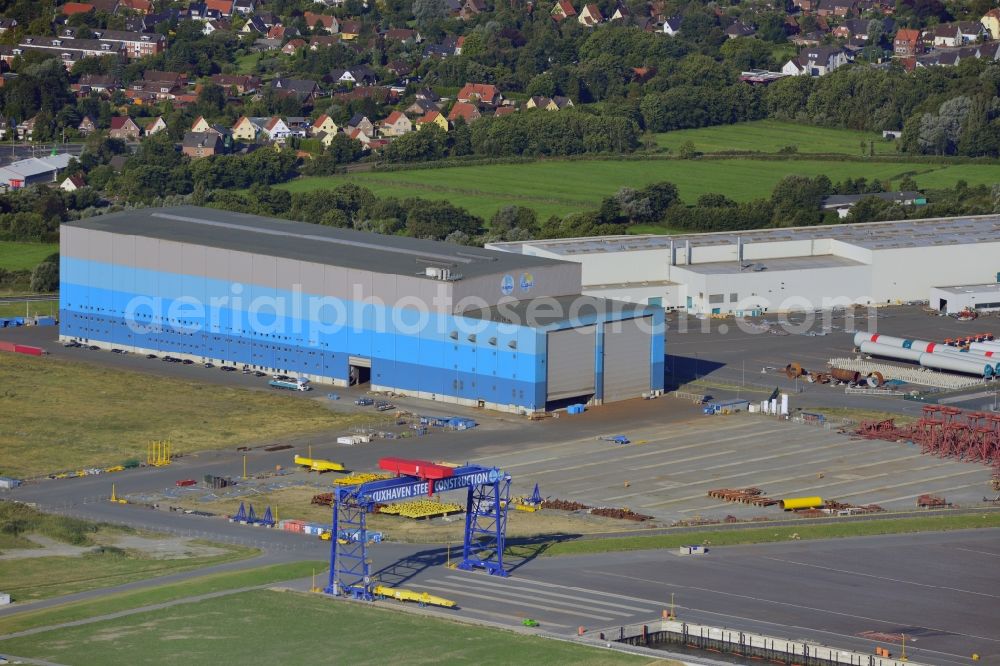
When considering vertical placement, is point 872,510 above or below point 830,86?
below

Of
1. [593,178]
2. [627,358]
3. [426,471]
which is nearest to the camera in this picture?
[426,471]

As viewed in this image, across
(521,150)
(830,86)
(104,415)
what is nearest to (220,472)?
(104,415)

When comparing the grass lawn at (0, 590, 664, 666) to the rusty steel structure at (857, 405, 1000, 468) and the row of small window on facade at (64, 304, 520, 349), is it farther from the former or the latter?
the row of small window on facade at (64, 304, 520, 349)

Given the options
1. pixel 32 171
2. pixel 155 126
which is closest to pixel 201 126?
pixel 155 126

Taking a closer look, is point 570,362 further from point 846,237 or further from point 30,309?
point 30,309

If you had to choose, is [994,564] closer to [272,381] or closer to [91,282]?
[272,381]

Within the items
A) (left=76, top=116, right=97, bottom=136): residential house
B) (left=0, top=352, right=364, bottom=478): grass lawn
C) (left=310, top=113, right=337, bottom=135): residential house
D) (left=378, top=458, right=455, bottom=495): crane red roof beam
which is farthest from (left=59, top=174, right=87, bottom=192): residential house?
(left=378, top=458, right=455, bottom=495): crane red roof beam

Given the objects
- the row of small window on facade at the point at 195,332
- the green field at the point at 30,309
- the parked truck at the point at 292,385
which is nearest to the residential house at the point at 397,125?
the green field at the point at 30,309
